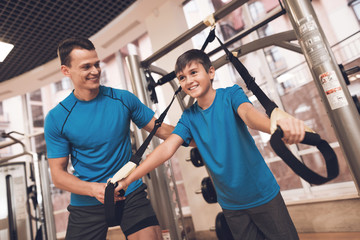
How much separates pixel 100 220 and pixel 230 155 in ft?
2.36

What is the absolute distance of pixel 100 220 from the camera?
1.15 metres

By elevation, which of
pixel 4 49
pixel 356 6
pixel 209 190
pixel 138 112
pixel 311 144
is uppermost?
pixel 4 49

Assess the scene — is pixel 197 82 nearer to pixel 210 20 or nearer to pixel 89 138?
pixel 210 20

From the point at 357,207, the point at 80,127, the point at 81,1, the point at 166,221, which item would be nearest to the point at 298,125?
the point at 80,127

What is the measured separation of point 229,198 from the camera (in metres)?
1.06

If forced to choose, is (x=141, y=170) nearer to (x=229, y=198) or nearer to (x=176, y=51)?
(x=229, y=198)

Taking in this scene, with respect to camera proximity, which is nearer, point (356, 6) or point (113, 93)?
point (113, 93)

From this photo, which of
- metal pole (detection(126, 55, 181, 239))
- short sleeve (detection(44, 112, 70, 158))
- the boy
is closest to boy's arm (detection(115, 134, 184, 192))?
the boy

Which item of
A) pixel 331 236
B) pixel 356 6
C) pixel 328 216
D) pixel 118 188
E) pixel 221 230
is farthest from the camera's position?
pixel 356 6

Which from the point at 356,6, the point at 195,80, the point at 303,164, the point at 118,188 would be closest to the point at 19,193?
the point at 118,188

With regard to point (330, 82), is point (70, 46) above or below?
above

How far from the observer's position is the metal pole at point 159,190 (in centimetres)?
164

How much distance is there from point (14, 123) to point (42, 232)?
10.5 feet

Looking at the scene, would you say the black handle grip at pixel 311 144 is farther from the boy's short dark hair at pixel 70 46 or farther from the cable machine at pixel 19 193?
A: the cable machine at pixel 19 193
